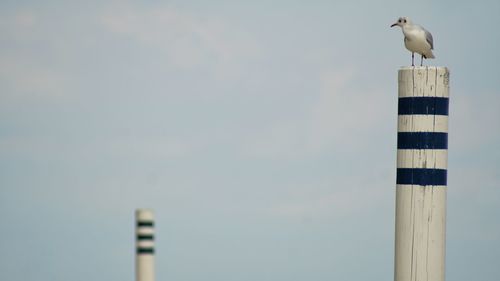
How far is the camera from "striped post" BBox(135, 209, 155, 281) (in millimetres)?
8180

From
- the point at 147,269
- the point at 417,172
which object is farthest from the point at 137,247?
the point at 417,172

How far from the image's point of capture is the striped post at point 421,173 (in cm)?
1271

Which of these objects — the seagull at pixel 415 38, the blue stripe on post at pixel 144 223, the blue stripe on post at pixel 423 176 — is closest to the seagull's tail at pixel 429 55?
the seagull at pixel 415 38

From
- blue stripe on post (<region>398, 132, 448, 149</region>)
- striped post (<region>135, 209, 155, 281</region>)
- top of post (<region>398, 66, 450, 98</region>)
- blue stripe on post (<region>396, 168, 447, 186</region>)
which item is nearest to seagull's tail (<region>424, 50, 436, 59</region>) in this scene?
top of post (<region>398, 66, 450, 98</region>)

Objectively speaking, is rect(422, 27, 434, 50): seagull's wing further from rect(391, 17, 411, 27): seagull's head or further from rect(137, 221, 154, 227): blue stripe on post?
rect(137, 221, 154, 227): blue stripe on post

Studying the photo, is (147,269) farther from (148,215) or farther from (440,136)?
(440,136)

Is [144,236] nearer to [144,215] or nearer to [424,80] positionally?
[144,215]

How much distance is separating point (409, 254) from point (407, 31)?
2.27m

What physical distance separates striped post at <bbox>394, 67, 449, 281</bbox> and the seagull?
48cm

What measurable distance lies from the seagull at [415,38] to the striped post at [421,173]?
482 millimetres

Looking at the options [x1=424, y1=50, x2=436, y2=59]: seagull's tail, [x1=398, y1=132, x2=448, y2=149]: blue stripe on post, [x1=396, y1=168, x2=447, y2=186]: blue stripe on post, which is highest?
[x1=424, y1=50, x2=436, y2=59]: seagull's tail

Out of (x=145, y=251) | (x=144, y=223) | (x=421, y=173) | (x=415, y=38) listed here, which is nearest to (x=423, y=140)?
(x=421, y=173)

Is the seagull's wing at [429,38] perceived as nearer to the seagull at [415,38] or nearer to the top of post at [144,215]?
the seagull at [415,38]

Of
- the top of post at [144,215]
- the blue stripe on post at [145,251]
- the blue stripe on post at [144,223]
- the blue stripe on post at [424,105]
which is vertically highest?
the blue stripe on post at [424,105]
